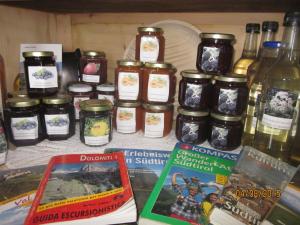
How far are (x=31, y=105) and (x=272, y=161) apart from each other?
1.96 feet

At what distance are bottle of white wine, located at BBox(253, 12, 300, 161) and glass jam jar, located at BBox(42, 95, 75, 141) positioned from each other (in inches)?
20.6

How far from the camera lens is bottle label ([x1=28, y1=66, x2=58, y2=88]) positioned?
69 centimetres

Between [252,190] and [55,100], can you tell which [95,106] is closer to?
[55,100]

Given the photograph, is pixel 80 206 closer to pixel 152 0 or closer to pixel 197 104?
pixel 197 104

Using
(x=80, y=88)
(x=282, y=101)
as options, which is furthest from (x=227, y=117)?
(x=80, y=88)

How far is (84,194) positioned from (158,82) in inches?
15.2

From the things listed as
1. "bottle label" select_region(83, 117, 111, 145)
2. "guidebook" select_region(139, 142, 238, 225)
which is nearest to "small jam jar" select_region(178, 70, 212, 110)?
"guidebook" select_region(139, 142, 238, 225)

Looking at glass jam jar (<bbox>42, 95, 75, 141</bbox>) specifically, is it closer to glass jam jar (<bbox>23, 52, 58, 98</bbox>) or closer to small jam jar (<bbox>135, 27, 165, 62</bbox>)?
glass jam jar (<bbox>23, 52, 58, 98</bbox>)

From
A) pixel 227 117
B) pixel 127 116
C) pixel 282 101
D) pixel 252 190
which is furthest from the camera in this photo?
pixel 127 116

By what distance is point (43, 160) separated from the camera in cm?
64

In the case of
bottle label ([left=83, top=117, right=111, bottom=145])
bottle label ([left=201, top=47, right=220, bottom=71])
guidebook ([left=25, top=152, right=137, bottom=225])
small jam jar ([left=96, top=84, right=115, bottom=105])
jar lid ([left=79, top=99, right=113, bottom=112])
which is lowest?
guidebook ([left=25, top=152, right=137, bottom=225])

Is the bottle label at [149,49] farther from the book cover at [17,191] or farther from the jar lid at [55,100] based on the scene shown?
the book cover at [17,191]

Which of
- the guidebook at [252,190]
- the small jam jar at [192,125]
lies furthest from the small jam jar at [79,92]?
the guidebook at [252,190]

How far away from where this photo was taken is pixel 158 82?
74 centimetres
